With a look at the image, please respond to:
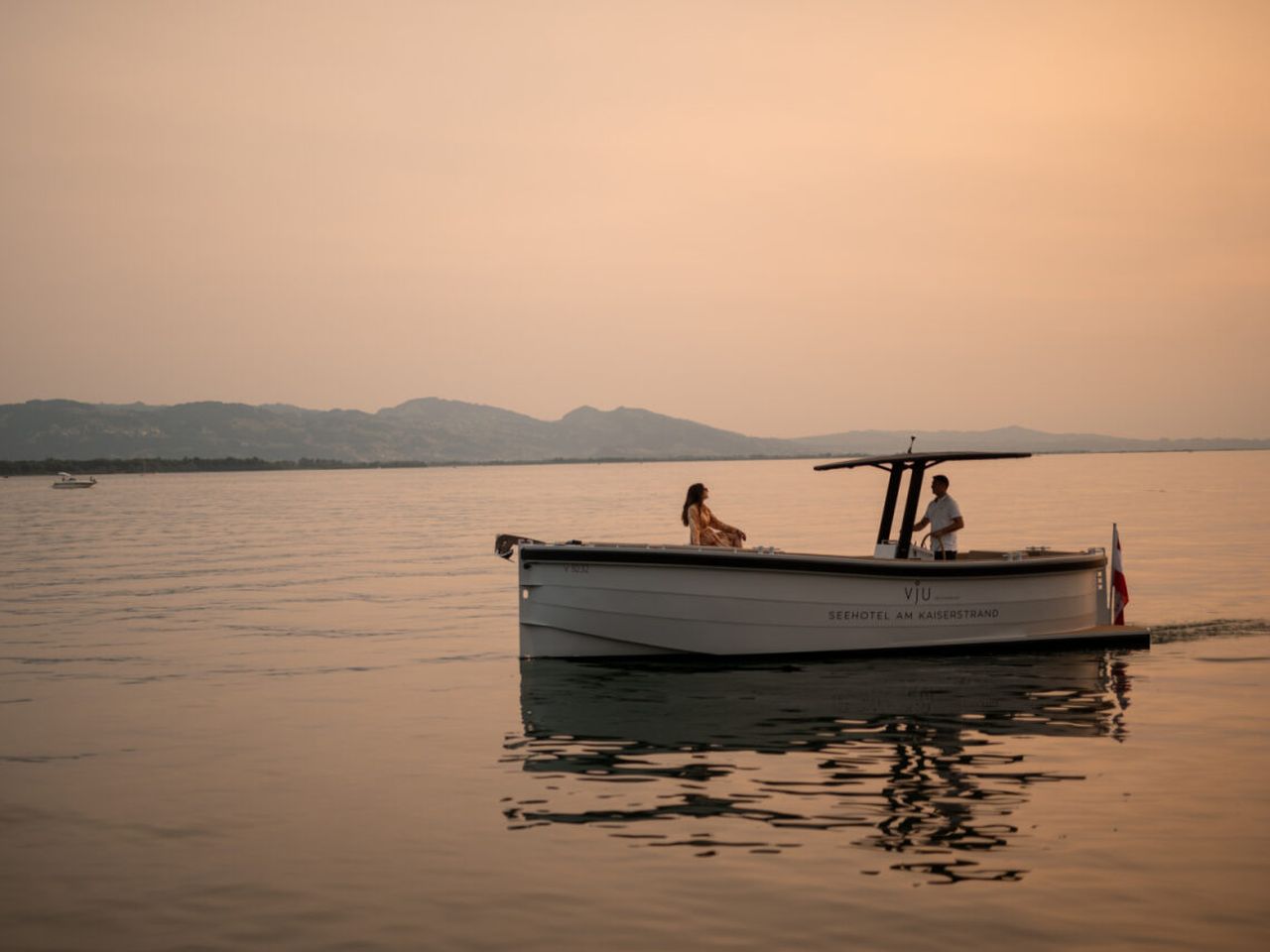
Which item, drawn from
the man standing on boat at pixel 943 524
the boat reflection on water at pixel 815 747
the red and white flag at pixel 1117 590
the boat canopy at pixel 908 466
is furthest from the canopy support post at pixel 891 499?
the red and white flag at pixel 1117 590

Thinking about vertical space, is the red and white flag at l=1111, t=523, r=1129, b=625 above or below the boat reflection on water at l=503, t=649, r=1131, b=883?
above

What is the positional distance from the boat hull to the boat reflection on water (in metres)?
0.42

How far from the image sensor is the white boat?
18359 mm

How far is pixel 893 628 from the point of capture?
19359 mm

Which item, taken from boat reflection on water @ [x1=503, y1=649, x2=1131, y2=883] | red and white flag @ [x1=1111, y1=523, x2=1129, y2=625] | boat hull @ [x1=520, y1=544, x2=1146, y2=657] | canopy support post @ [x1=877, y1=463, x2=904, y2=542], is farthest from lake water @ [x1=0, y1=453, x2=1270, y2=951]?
canopy support post @ [x1=877, y1=463, x2=904, y2=542]

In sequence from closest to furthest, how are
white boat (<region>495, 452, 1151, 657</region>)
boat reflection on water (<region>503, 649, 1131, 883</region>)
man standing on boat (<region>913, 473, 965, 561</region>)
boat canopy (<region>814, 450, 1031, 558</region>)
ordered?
boat reflection on water (<region>503, 649, 1131, 883</region>) → white boat (<region>495, 452, 1151, 657</region>) → boat canopy (<region>814, 450, 1031, 558</region>) → man standing on boat (<region>913, 473, 965, 561</region>)

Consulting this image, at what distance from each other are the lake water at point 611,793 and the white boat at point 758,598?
495mm

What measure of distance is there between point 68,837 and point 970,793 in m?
7.76

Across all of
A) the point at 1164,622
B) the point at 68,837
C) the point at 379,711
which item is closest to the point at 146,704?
the point at 379,711

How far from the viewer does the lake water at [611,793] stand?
870 centimetres

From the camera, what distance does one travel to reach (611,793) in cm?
1216

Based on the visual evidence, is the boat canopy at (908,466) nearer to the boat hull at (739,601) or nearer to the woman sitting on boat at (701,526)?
the boat hull at (739,601)

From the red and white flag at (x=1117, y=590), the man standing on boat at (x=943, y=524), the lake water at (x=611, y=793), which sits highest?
the man standing on boat at (x=943, y=524)

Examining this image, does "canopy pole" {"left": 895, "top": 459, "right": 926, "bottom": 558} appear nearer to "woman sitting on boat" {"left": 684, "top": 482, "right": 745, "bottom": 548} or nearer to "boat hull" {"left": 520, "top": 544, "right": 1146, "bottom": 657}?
"boat hull" {"left": 520, "top": 544, "right": 1146, "bottom": 657}
